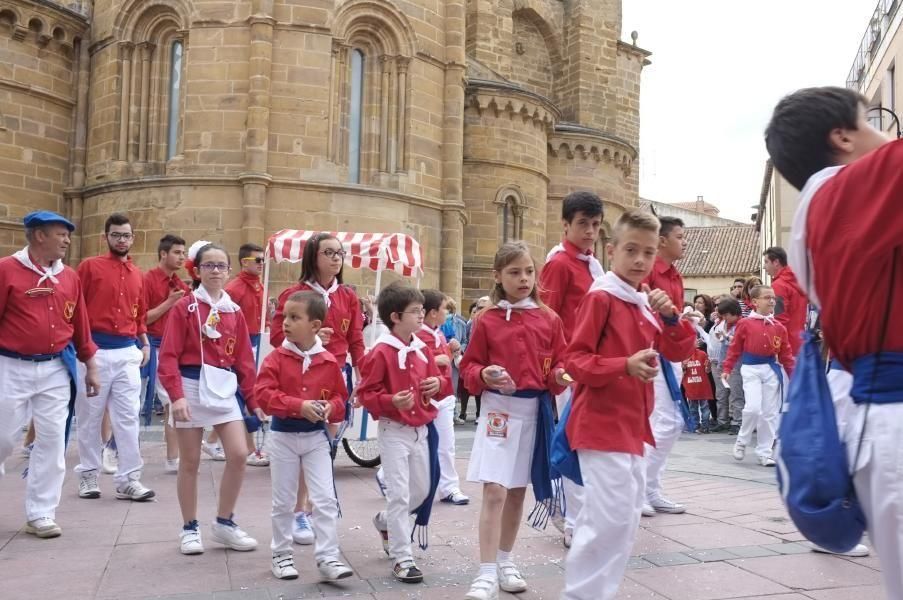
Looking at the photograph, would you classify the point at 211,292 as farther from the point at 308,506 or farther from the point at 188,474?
the point at 308,506

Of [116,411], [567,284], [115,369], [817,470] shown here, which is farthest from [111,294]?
[817,470]

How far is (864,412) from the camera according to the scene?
2.14 m

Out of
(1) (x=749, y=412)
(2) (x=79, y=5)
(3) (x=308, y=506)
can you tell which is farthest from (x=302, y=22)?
(3) (x=308, y=506)

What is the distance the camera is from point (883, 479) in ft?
6.79

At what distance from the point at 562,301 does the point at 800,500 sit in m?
3.36

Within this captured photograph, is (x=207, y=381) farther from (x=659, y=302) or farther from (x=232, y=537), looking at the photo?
(x=659, y=302)

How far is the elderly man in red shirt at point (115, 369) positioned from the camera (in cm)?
707

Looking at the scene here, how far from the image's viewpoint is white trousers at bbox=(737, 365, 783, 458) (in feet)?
29.8

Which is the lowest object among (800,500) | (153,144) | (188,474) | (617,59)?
(188,474)

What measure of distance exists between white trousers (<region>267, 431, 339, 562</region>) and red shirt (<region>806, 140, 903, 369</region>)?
3.20m

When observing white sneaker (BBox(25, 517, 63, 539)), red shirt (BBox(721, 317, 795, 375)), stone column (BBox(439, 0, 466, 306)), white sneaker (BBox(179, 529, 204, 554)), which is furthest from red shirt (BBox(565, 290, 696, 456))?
stone column (BBox(439, 0, 466, 306))

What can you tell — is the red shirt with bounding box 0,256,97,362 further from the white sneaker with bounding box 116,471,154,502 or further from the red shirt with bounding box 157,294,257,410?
the white sneaker with bounding box 116,471,154,502

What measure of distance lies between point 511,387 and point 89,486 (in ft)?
14.4

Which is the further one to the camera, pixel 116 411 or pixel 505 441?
pixel 116 411
